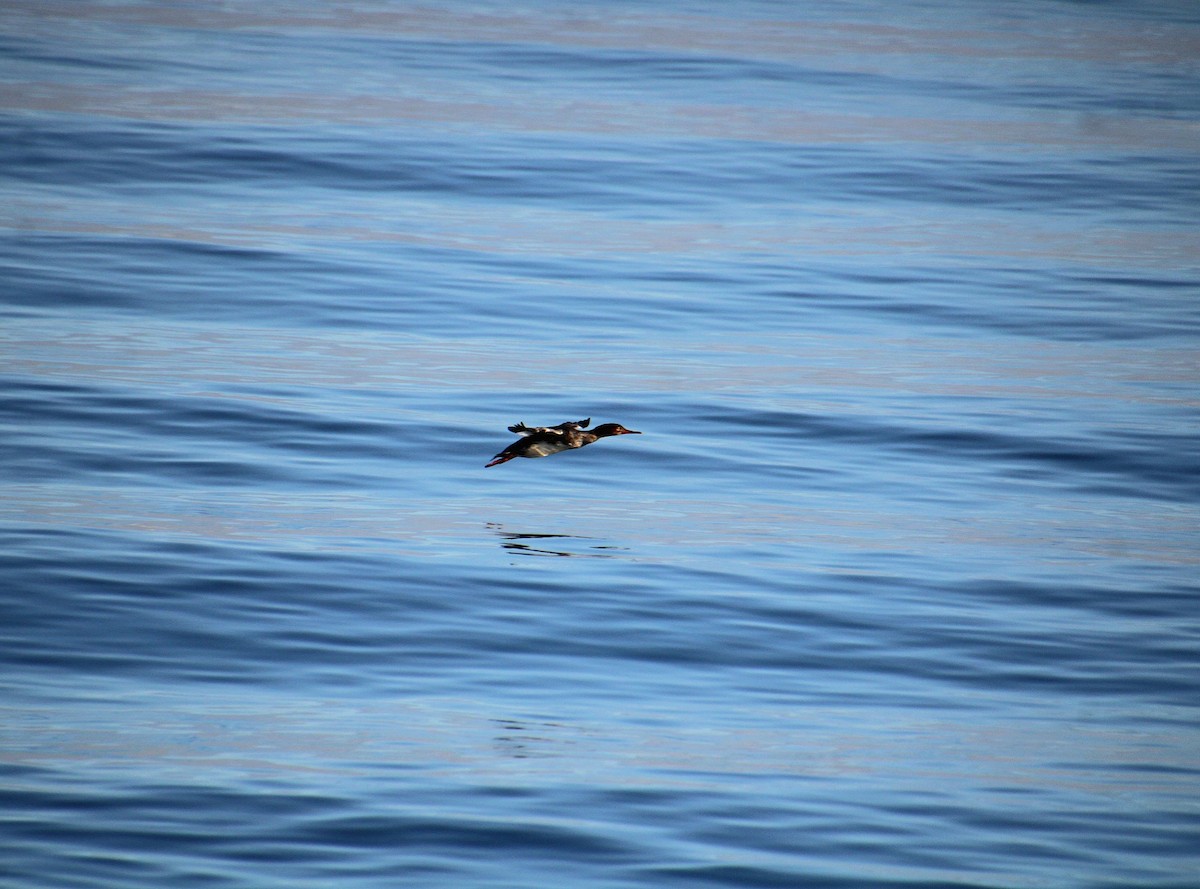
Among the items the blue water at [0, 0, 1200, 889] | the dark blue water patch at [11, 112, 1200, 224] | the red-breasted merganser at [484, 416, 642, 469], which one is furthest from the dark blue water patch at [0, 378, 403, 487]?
the dark blue water patch at [11, 112, 1200, 224]

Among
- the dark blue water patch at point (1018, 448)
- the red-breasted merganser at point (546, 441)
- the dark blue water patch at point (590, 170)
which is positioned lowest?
the red-breasted merganser at point (546, 441)

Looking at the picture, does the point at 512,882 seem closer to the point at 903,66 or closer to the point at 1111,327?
the point at 1111,327

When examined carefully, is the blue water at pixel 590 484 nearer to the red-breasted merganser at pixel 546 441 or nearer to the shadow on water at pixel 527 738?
the shadow on water at pixel 527 738

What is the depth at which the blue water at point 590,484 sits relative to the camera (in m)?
8.90

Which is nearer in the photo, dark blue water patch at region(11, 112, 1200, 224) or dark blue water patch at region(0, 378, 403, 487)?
dark blue water patch at region(0, 378, 403, 487)

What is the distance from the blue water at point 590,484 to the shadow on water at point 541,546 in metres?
0.05

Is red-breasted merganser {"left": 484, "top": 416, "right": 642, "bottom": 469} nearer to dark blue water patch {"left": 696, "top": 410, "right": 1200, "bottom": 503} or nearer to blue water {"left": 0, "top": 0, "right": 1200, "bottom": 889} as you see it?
blue water {"left": 0, "top": 0, "right": 1200, "bottom": 889}

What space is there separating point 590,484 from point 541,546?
2003mm

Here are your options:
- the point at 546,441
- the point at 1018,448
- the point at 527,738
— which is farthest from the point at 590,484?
→ the point at 527,738

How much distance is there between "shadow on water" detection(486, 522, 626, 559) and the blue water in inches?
2.1

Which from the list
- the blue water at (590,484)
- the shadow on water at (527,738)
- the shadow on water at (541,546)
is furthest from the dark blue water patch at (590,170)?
the shadow on water at (527,738)

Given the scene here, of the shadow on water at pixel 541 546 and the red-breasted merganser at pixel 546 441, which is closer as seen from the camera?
the shadow on water at pixel 541 546

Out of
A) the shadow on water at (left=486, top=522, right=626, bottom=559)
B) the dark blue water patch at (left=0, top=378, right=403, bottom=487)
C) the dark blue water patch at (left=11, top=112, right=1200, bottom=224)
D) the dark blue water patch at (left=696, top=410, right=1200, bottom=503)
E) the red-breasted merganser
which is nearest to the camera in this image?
the shadow on water at (left=486, top=522, right=626, bottom=559)

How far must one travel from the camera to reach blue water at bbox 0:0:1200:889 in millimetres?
8898
